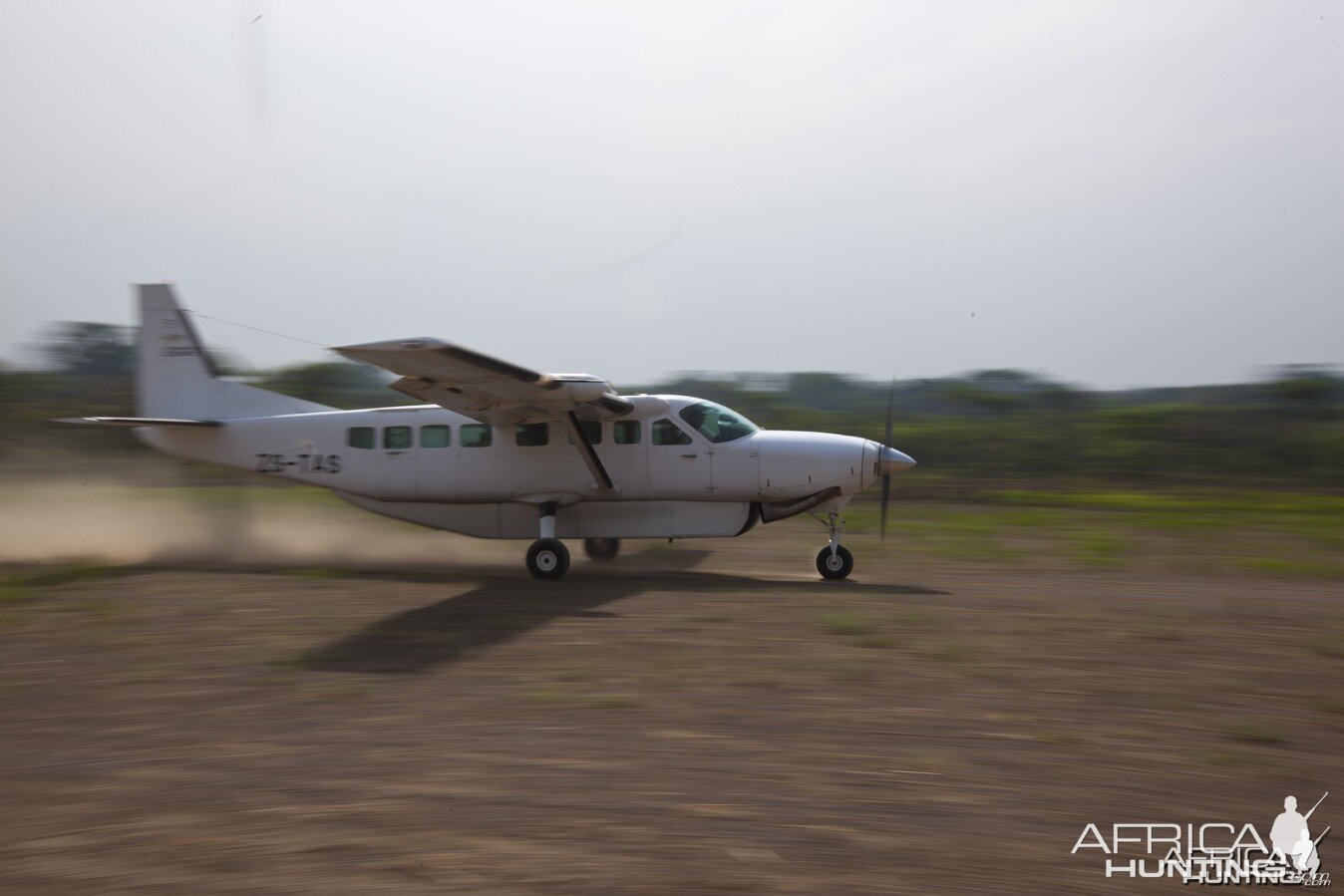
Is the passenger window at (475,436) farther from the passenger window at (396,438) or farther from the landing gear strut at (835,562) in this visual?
the landing gear strut at (835,562)

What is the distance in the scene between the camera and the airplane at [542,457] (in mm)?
13078

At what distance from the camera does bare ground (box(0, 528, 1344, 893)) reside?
4.28 meters

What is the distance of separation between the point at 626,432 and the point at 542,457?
4.14ft

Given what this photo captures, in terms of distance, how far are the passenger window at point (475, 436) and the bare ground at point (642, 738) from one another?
3.41 metres

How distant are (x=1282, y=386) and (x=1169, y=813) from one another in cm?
3939

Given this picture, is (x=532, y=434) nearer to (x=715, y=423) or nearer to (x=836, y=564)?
(x=715, y=423)

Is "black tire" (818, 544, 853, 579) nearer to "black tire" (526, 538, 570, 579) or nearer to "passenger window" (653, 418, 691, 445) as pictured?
"passenger window" (653, 418, 691, 445)

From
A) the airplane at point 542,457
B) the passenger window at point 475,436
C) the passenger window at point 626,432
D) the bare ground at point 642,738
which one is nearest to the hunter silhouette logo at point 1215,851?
the bare ground at point 642,738

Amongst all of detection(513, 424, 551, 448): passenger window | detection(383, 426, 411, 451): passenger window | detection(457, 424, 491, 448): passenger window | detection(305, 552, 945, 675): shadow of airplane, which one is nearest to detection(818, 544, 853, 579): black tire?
detection(305, 552, 945, 675): shadow of airplane

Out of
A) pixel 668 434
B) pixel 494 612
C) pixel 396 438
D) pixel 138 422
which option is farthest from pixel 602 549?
pixel 138 422

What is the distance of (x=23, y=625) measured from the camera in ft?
31.7

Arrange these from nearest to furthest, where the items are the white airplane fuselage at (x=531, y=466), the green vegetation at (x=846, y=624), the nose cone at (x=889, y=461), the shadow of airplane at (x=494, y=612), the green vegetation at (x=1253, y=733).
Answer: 1. the green vegetation at (x=1253, y=733)
2. the shadow of airplane at (x=494, y=612)
3. the green vegetation at (x=846, y=624)
4. the nose cone at (x=889, y=461)
5. the white airplane fuselage at (x=531, y=466)

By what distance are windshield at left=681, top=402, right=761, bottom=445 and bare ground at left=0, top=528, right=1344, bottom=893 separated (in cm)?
298

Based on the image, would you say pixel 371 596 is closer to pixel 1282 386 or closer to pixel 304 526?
pixel 304 526
